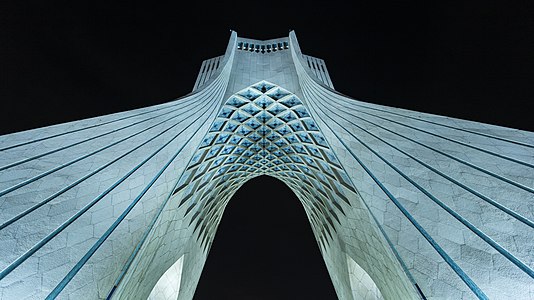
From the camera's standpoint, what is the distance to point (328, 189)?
40.1ft

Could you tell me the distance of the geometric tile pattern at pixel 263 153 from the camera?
11.2m

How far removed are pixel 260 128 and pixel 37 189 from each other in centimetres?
983

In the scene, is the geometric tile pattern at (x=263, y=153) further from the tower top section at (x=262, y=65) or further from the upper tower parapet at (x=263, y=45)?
the upper tower parapet at (x=263, y=45)

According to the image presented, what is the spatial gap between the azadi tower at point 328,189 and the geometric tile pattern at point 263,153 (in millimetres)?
140

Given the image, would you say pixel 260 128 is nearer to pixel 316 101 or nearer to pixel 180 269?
pixel 316 101

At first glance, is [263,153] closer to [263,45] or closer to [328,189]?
[328,189]

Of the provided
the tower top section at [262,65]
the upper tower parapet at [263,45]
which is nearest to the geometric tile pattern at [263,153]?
the tower top section at [262,65]

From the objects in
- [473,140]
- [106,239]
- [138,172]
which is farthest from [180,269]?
[473,140]

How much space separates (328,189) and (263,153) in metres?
4.46

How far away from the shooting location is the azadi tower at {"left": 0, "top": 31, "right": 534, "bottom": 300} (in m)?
3.79

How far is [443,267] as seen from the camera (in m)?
4.09

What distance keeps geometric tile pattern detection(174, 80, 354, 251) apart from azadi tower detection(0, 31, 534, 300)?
14 centimetres

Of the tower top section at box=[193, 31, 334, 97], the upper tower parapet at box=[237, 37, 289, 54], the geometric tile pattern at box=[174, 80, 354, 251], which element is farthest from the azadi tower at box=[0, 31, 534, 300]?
the upper tower parapet at box=[237, 37, 289, 54]

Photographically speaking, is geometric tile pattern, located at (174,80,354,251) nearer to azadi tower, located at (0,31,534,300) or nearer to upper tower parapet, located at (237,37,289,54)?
azadi tower, located at (0,31,534,300)
